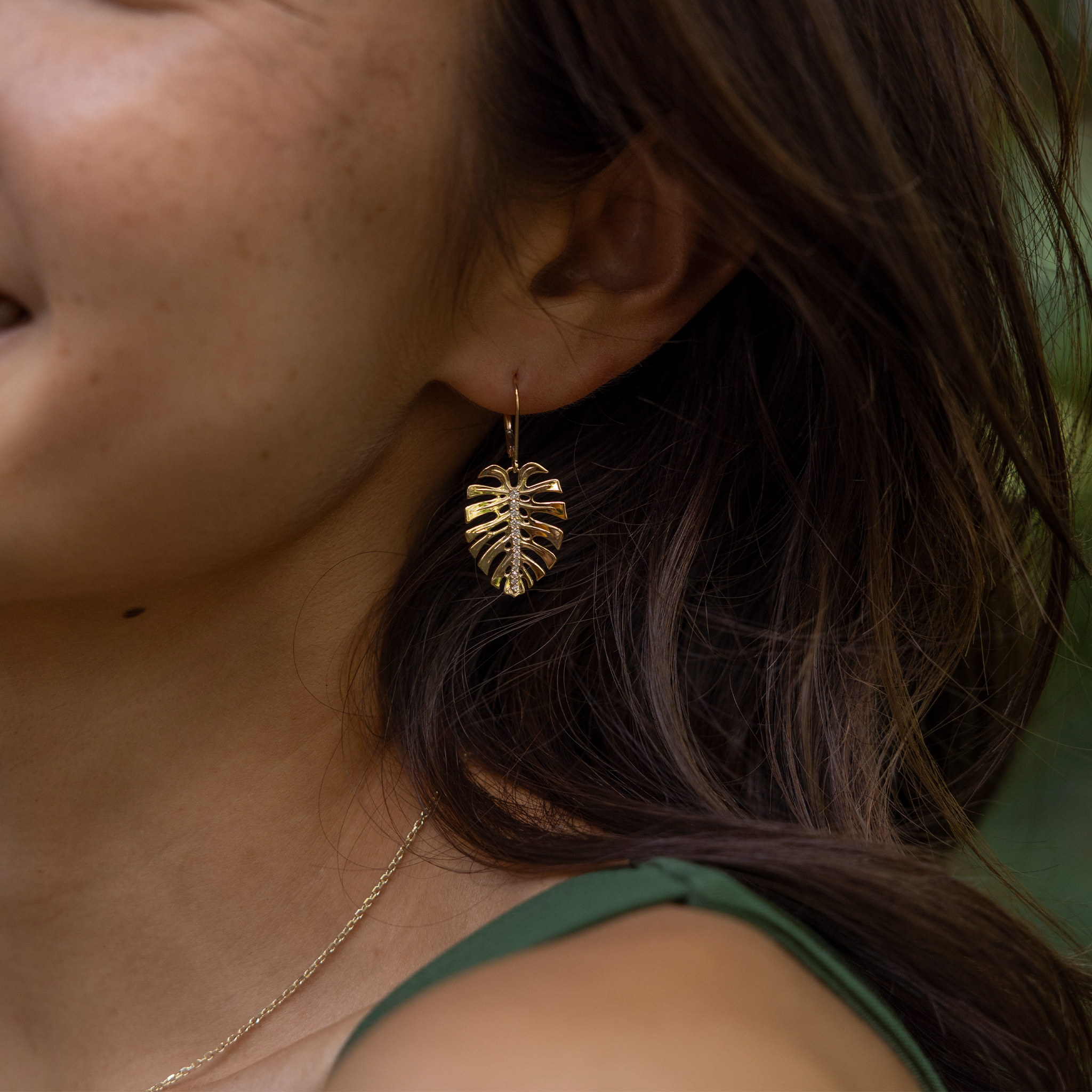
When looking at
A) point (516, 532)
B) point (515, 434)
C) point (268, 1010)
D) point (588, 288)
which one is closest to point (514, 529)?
point (516, 532)

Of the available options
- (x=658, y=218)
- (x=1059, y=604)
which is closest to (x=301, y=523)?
(x=658, y=218)

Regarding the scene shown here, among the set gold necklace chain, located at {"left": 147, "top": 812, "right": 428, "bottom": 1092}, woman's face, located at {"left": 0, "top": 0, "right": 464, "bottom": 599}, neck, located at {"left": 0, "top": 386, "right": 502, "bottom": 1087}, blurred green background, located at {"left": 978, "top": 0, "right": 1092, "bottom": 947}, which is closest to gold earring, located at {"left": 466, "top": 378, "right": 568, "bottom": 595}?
neck, located at {"left": 0, "top": 386, "right": 502, "bottom": 1087}

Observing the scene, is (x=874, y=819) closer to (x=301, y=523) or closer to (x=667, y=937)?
(x=667, y=937)

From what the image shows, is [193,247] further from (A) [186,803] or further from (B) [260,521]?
(A) [186,803]

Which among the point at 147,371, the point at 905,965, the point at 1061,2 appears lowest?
the point at 905,965

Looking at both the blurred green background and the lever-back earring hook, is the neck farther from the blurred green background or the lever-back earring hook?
the blurred green background
